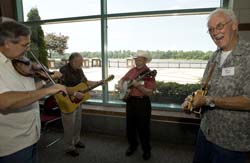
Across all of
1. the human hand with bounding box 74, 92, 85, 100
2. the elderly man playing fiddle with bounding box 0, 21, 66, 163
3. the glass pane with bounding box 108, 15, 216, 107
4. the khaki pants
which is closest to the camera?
the elderly man playing fiddle with bounding box 0, 21, 66, 163

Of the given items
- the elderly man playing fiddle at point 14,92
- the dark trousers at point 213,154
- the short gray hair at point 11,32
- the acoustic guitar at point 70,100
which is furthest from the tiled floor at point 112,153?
the short gray hair at point 11,32

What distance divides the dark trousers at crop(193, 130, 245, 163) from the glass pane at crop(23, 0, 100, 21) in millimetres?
2981

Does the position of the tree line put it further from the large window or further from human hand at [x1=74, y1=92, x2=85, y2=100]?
human hand at [x1=74, y1=92, x2=85, y2=100]

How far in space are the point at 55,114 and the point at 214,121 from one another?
2669 mm

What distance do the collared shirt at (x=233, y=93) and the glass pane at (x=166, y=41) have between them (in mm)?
2218

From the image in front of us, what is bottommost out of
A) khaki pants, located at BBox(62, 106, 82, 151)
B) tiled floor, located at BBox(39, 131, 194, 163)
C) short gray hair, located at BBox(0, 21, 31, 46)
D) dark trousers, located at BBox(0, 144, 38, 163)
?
tiled floor, located at BBox(39, 131, 194, 163)

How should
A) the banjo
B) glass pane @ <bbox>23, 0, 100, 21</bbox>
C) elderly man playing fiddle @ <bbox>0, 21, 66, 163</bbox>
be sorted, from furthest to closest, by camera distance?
glass pane @ <bbox>23, 0, 100, 21</bbox> < the banjo < elderly man playing fiddle @ <bbox>0, 21, 66, 163</bbox>

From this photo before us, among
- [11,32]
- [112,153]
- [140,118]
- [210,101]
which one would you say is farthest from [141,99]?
[11,32]

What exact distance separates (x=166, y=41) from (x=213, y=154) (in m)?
2.48

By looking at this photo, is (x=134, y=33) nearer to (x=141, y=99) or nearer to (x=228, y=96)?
(x=141, y=99)

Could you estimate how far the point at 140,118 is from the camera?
2773 mm

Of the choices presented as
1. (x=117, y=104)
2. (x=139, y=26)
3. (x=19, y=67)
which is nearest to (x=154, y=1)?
(x=139, y=26)

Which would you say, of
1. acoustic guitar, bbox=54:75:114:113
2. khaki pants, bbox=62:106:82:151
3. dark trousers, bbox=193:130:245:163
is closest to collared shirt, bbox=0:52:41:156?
dark trousers, bbox=193:130:245:163

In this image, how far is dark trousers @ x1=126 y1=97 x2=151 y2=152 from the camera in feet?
9.06
